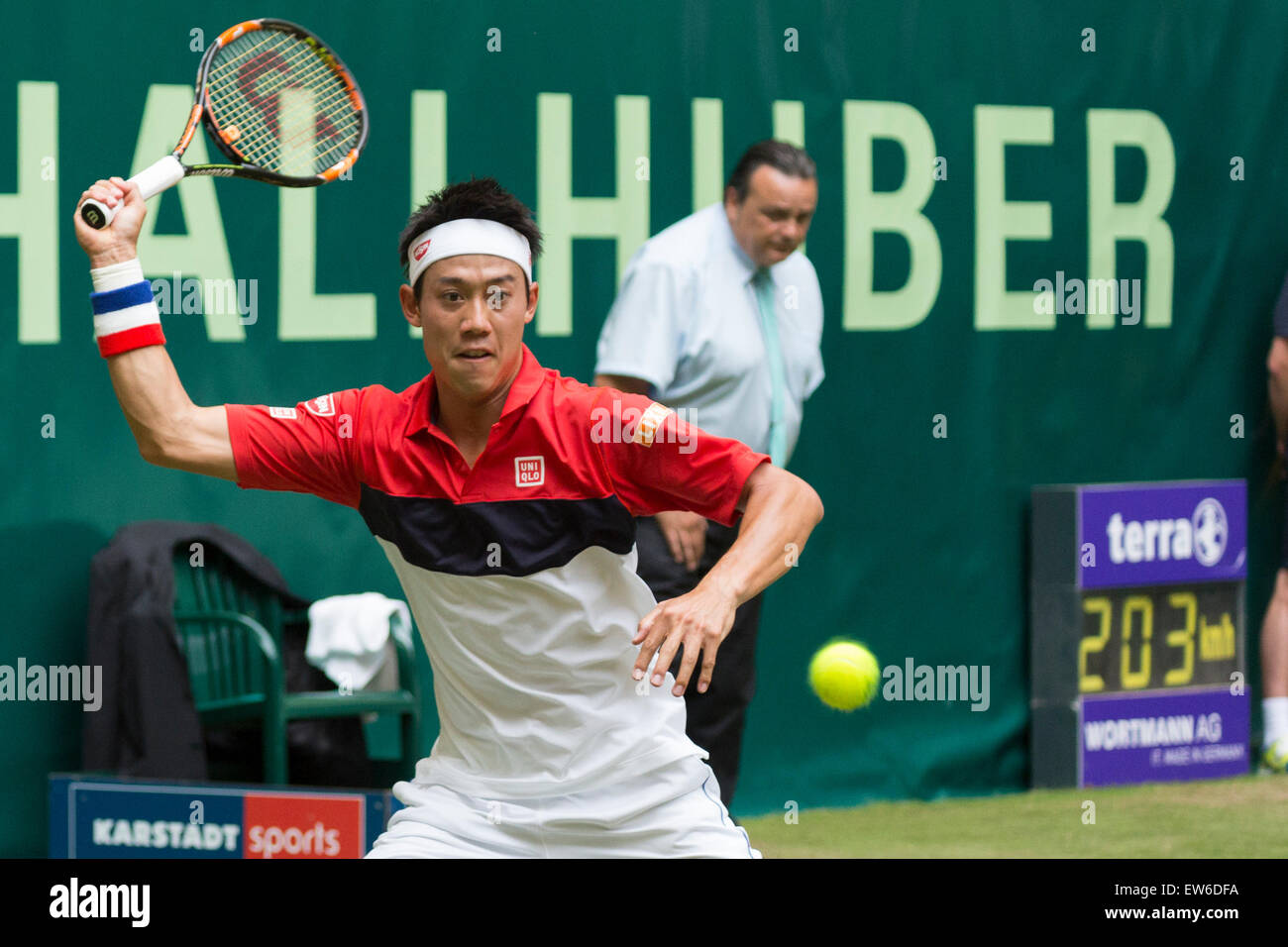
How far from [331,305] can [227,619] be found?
1082mm

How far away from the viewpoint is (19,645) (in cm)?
526

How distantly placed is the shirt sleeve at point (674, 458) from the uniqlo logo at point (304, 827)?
1.76m

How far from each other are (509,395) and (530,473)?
0.13 metres

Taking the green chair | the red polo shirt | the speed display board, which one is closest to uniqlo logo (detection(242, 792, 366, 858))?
the green chair

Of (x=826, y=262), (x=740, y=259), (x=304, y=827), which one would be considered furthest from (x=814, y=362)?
(x=304, y=827)

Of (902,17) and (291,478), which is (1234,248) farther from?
(291,478)

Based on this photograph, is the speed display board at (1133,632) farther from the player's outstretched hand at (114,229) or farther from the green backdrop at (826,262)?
the player's outstretched hand at (114,229)

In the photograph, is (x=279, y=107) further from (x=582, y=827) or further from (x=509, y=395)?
(x=582, y=827)

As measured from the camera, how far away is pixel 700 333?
5219 mm

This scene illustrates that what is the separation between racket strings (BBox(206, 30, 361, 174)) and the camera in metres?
3.86
